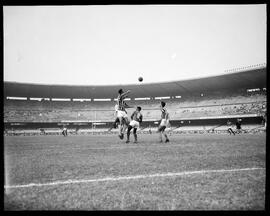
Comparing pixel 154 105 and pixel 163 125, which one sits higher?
pixel 154 105

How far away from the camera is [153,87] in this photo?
1967 inches

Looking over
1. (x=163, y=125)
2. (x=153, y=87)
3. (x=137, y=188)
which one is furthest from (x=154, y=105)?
(x=137, y=188)

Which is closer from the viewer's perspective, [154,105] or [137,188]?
[137,188]

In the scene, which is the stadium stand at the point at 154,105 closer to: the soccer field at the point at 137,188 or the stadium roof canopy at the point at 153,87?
the stadium roof canopy at the point at 153,87

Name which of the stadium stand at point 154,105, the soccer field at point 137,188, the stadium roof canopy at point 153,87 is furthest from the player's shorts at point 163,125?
the stadium roof canopy at point 153,87

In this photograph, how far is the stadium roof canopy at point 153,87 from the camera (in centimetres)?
4203

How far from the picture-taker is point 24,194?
9.06 feet

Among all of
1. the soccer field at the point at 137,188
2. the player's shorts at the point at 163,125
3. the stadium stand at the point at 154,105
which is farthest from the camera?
the stadium stand at the point at 154,105

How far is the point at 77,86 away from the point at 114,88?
7989mm

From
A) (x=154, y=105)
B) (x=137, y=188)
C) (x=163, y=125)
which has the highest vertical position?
(x=154, y=105)

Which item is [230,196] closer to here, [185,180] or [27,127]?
[185,180]

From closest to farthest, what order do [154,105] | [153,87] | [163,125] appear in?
[163,125], [153,87], [154,105]

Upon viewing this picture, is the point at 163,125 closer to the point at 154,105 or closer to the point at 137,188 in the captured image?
the point at 137,188
